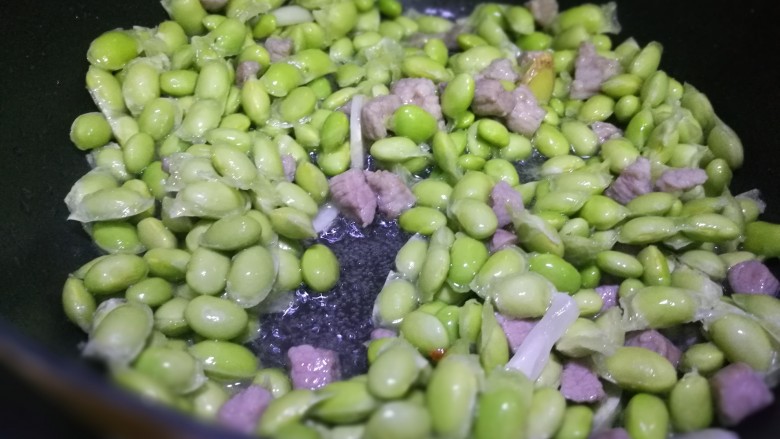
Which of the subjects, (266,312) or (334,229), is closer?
(266,312)

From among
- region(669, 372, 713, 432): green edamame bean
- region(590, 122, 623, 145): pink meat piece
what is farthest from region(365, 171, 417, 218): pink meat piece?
region(669, 372, 713, 432): green edamame bean

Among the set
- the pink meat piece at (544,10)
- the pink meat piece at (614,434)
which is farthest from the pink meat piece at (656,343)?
the pink meat piece at (544,10)

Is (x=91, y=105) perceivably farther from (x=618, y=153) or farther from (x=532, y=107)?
(x=618, y=153)

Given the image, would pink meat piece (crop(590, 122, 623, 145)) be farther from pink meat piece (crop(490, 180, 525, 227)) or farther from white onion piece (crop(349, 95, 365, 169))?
white onion piece (crop(349, 95, 365, 169))

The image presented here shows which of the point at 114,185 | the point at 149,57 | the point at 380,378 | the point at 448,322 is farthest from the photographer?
the point at 149,57

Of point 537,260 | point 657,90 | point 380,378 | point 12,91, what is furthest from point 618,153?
point 12,91

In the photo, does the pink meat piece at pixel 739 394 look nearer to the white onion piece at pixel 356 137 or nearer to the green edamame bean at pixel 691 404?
the green edamame bean at pixel 691 404

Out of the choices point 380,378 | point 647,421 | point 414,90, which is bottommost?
point 647,421

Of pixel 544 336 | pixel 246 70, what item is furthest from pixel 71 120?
pixel 544 336
